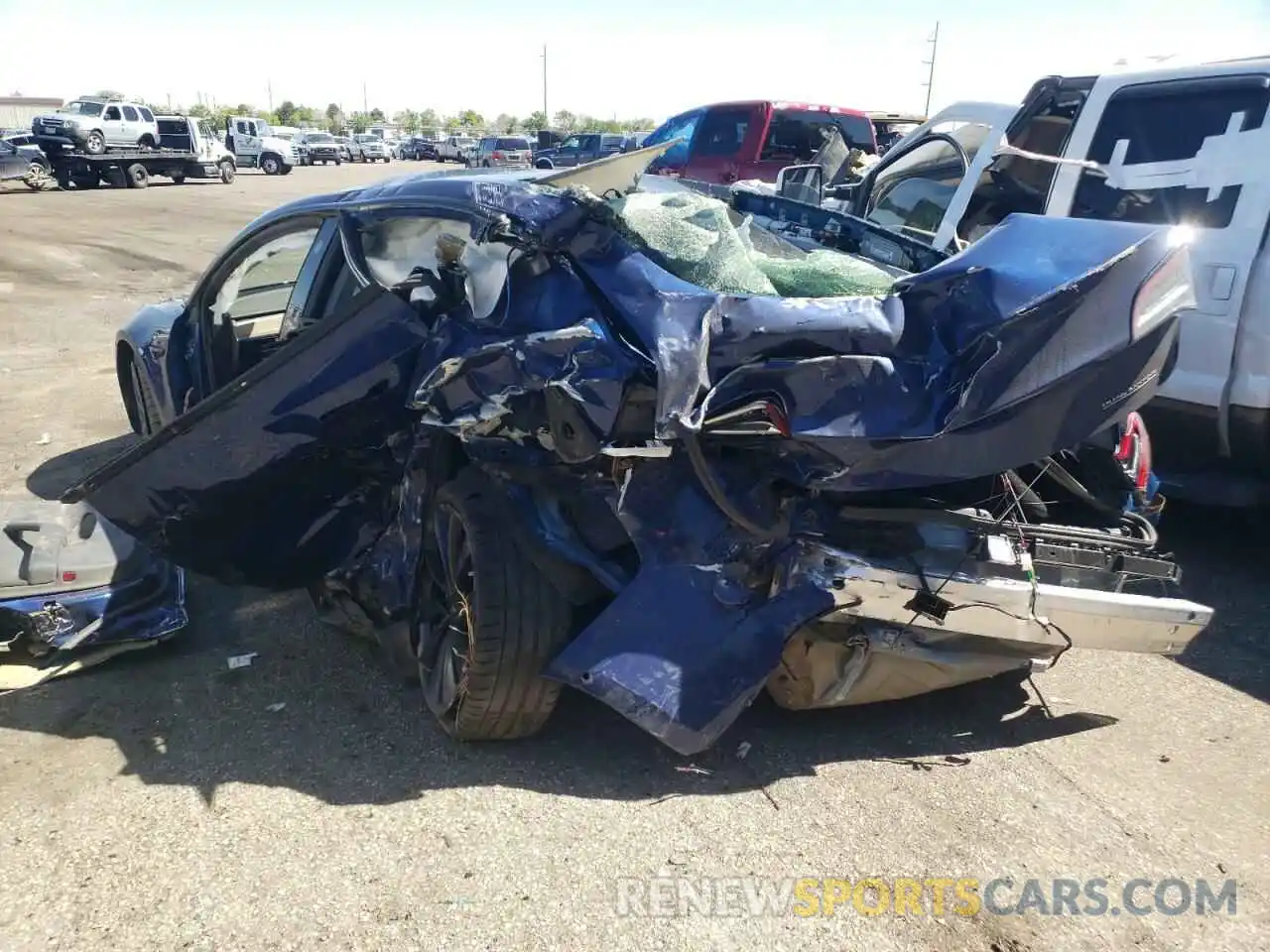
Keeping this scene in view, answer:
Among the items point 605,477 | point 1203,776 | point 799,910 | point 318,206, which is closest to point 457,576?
point 605,477

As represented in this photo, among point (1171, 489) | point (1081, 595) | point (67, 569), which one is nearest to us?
point (1081, 595)

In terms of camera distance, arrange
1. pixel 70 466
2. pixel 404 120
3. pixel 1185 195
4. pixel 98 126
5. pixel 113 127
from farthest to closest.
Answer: pixel 404 120 → pixel 113 127 → pixel 98 126 → pixel 70 466 → pixel 1185 195

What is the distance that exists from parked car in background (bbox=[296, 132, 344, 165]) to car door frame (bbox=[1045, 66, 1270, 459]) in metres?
49.6

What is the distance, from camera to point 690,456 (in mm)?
2594

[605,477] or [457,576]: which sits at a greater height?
[605,477]

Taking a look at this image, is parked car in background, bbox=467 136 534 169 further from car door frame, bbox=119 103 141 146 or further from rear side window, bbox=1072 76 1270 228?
rear side window, bbox=1072 76 1270 228

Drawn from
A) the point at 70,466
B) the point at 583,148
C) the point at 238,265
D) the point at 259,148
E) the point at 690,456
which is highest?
the point at 238,265

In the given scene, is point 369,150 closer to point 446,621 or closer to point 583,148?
point 583,148

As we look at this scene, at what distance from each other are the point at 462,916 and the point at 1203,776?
92.4 inches

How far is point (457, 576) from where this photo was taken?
3.10 m

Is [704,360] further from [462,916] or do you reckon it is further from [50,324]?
[50,324]

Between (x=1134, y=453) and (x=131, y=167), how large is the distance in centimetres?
3250

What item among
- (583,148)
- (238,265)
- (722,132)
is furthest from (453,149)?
(238,265)

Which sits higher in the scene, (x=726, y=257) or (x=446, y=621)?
(x=726, y=257)
